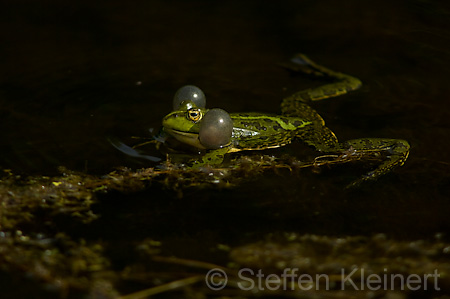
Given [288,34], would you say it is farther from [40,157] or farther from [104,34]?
[40,157]

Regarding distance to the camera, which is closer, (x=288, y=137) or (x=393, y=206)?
(x=393, y=206)

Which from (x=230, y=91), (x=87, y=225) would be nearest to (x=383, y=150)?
(x=230, y=91)

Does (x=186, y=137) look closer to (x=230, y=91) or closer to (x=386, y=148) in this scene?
(x=230, y=91)

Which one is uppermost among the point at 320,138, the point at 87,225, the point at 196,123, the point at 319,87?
the point at 319,87

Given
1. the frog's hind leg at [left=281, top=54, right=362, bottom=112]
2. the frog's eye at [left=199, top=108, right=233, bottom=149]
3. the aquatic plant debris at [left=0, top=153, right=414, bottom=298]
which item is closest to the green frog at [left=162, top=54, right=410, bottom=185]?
the frog's eye at [left=199, top=108, right=233, bottom=149]

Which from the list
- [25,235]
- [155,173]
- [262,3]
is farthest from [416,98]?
[25,235]
